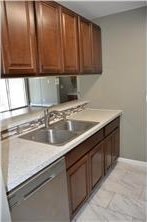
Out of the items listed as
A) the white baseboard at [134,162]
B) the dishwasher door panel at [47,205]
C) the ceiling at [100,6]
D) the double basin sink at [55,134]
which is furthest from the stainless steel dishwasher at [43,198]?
the ceiling at [100,6]

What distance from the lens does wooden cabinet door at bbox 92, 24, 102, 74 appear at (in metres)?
2.49

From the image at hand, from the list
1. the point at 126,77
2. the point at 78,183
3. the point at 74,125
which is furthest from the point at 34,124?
the point at 126,77

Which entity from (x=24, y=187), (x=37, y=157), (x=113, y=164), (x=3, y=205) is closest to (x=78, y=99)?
(x=113, y=164)

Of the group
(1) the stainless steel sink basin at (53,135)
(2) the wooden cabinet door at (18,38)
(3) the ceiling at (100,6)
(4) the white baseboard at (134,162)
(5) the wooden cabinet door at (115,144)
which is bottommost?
(4) the white baseboard at (134,162)

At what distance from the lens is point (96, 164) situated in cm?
201

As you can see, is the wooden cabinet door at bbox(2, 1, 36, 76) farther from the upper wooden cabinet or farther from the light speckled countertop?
the light speckled countertop

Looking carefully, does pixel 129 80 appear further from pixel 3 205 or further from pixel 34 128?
pixel 3 205

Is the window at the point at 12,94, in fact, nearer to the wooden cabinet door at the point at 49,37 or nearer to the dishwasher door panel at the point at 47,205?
the wooden cabinet door at the point at 49,37

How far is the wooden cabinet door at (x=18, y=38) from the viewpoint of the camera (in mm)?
1274

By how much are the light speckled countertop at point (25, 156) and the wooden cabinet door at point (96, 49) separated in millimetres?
1193

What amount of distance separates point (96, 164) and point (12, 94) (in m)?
1.25

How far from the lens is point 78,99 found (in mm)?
3057

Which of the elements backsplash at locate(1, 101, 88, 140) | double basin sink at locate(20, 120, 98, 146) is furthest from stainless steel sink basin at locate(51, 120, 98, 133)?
backsplash at locate(1, 101, 88, 140)

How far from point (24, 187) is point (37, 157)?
0.82 feet
